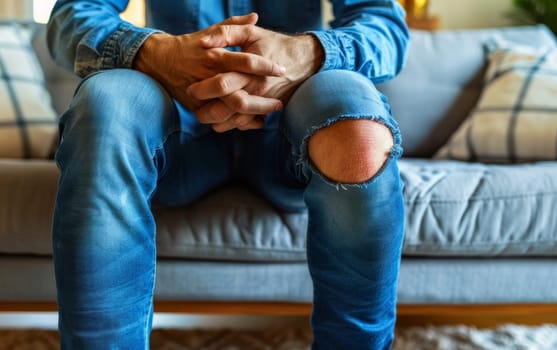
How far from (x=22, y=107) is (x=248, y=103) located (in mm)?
788

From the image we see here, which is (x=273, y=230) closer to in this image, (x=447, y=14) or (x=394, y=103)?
(x=394, y=103)

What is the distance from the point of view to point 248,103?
2.19ft

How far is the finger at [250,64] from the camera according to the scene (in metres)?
0.66

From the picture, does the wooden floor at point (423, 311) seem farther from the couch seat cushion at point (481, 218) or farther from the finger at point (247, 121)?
the finger at point (247, 121)

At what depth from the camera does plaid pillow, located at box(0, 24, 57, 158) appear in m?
1.20

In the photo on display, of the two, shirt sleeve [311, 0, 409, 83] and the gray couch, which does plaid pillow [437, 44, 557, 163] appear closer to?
the gray couch

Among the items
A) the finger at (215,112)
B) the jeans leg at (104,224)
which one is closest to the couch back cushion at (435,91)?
the finger at (215,112)

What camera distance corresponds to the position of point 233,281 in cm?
91

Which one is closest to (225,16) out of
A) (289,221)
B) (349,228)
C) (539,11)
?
(289,221)

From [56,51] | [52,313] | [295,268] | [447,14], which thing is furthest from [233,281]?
[447,14]

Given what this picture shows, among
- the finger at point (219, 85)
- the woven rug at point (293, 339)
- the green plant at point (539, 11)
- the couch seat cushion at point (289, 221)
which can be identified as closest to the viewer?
the finger at point (219, 85)

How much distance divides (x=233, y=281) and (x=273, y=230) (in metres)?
0.12

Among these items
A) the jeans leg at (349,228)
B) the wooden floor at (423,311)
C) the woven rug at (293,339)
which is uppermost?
the jeans leg at (349,228)

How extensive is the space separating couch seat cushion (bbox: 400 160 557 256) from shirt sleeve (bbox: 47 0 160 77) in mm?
510
